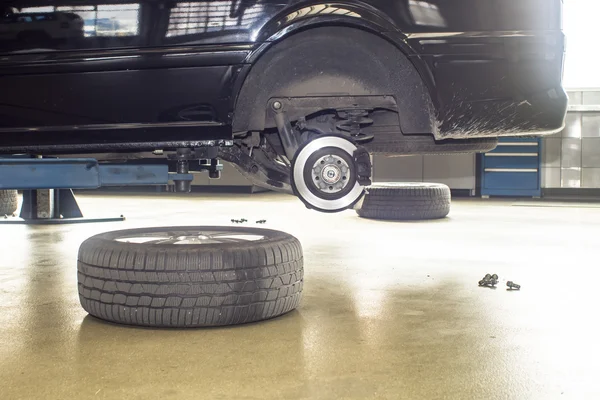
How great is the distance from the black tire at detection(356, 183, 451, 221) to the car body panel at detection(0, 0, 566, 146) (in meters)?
3.70

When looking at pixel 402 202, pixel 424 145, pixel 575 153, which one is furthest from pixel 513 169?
pixel 424 145

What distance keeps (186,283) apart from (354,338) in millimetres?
597

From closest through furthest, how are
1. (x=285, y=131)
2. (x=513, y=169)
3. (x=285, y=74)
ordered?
(x=285, y=74) < (x=285, y=131) < (x=513, y=169)

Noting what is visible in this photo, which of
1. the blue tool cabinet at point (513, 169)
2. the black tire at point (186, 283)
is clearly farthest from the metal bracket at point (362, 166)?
the blue tool cabinet at point (513, 169)

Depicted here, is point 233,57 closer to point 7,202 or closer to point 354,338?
point 354,338

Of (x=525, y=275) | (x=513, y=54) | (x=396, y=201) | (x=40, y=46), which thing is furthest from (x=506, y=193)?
(x=40, y=46)

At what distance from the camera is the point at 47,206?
19.1ft

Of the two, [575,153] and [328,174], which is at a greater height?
[575,153]

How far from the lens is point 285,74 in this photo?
2.38 m

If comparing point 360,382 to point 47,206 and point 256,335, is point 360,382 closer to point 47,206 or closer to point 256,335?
point 256,335

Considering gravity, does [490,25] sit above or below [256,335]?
above

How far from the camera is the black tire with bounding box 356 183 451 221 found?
237 inches

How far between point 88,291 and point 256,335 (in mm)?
663

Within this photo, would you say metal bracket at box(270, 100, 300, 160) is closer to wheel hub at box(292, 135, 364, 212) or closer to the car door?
wheel hub at box(292, 135, 364, 212)
